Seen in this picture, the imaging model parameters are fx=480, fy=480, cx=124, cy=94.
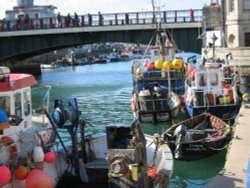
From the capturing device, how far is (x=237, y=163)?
14648 millimetres

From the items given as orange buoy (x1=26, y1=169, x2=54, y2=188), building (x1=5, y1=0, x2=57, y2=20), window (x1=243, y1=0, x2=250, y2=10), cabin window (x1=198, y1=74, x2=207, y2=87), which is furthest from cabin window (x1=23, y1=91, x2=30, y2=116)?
building (x1=5, y1=0, x2=57, y2=20)

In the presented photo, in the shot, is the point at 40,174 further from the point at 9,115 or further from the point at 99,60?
the point at 99,60

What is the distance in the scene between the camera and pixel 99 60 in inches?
4747

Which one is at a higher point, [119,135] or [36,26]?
[36,26]

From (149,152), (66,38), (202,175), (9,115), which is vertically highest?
(66,38)

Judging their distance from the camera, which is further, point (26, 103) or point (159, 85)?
point (159, 85)

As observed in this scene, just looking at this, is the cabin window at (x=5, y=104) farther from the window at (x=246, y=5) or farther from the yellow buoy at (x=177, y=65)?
the window at (x=246, y=5)

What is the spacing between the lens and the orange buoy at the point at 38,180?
1255 centimetres

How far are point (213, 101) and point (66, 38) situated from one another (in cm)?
3199

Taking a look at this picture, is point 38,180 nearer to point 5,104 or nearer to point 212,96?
point 5,104

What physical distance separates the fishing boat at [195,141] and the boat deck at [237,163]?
0.72 meters

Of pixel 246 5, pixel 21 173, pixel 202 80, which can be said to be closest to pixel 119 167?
pixel 21 173

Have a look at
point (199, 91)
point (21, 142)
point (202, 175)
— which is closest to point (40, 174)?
point (21, 142)

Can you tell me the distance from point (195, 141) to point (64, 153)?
5824 mm
